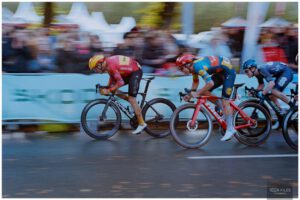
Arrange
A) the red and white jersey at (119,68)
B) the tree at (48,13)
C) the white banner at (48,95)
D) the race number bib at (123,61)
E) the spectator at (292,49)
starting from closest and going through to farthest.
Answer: the red and white jersey at (119,68) → the race number bib at (123,61) → the white banner at (48,95) → the spectator at (292,49) → the tree at (48,13)

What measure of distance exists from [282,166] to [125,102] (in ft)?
11.3

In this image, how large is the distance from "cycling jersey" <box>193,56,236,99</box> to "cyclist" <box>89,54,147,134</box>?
1.07 metres

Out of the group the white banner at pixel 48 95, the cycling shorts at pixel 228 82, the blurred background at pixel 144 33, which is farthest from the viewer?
the blurred background at pixel 144 33

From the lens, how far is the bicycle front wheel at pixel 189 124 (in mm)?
7988

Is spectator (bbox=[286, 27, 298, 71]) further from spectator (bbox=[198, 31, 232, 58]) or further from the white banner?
the white banner

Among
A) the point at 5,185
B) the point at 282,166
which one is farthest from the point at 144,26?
the point at 5,185

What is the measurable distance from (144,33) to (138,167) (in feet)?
13.2

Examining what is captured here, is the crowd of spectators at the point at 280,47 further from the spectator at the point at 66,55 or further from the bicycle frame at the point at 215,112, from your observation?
the spectator at the point at 66,55

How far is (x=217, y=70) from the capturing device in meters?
8.19

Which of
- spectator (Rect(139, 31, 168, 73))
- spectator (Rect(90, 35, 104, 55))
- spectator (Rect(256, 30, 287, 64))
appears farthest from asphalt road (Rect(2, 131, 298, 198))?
spectator (Rect(256, 30, 287, 64))

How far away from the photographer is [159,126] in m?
9.16

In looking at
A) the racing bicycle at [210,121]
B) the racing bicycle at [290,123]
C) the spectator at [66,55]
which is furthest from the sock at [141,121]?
the racing bicycle at [290,123]

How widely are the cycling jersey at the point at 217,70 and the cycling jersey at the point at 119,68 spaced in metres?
1.13

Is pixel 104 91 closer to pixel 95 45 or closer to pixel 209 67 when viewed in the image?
pixel 95 45
